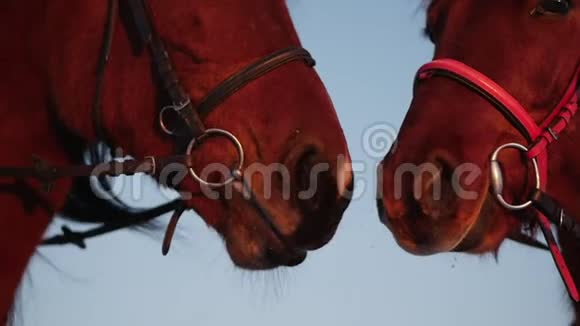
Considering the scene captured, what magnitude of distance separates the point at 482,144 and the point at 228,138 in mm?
925

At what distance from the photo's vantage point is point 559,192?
14.4 ft

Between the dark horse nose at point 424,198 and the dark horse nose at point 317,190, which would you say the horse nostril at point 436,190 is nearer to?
the dark horse nose at point 424,198

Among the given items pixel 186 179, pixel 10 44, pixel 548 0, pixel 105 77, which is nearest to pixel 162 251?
pixel 186 179

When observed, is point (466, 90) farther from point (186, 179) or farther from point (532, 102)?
point (186, 179)

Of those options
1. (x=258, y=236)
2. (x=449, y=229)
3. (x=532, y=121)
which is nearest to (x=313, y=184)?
(x=258, y=236)

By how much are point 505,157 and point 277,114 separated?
85cm

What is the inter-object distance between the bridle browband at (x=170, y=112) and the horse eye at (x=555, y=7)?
0.88 meters

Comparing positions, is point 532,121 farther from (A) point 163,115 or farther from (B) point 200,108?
(A) point 163,115

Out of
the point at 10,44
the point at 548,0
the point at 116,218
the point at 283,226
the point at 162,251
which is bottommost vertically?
the point at 116,218

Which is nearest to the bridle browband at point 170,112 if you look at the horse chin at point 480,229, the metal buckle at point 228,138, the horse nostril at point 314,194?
the metal buckle at point 228,138

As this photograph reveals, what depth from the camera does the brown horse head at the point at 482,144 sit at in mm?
4289

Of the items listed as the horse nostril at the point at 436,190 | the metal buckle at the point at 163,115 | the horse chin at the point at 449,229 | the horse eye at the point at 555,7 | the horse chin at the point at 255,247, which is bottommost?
the horse chin at the point at 255,247

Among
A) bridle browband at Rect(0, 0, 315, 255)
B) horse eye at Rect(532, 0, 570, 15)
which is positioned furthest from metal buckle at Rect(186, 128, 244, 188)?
horse eye at Rect(532, 0, 570, 15)

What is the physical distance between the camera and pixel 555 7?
4.36 meters
